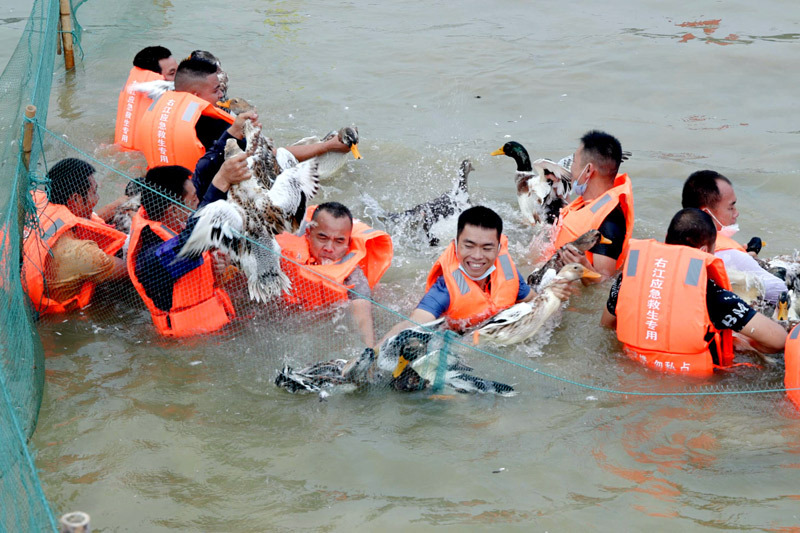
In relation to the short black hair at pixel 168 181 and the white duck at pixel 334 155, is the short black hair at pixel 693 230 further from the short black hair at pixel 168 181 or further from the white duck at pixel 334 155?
the white duck at pixel 334 155

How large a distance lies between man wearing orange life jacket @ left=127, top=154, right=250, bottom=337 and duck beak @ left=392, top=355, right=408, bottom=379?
119 centimetres

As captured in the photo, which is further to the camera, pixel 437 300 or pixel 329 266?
pixel 329 266

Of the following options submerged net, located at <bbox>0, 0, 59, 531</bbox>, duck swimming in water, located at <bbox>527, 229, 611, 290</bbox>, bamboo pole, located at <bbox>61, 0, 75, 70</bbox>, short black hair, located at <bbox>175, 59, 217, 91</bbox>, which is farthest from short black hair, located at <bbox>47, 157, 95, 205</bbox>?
bamboo pole, located at <bbox>61, 0, 75, 70</bbox>

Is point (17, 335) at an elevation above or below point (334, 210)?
below

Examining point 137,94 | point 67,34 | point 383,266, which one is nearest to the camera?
point 383,266

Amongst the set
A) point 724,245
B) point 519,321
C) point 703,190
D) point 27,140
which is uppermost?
point 27,140

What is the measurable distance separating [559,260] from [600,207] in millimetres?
547

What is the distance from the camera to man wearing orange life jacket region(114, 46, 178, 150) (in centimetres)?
731

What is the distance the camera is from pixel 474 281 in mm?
5156

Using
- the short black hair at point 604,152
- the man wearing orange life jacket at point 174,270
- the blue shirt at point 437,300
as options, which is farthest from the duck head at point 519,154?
the man wearing orange life jacket at point 174,270

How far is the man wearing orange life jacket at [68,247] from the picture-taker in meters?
4.84

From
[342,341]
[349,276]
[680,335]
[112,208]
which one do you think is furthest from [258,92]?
[680,335]

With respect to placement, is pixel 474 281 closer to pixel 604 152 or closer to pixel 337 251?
pixel 337 251

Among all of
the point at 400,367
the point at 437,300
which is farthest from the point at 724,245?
the point at 400,367
